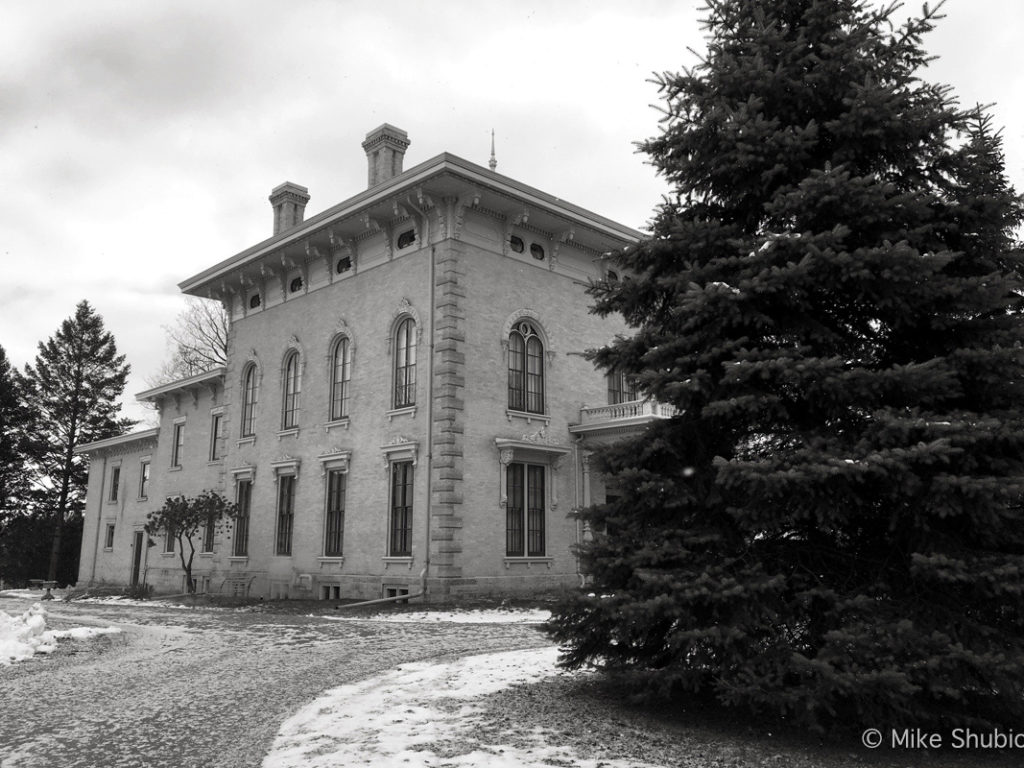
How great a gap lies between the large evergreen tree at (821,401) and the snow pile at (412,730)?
1.09 m

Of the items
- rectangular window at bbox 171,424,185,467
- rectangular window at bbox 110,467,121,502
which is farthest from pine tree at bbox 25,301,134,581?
rectangular window at bbox 171,424,185,467

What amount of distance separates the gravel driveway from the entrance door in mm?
19576

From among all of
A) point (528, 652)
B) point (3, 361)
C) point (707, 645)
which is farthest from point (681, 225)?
point (3, 361)

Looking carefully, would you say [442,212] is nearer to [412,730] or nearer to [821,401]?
[821,401]

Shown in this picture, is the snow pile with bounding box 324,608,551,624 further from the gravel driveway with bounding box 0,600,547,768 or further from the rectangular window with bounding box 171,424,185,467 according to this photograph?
the rectangular window with bounding box 171,424,185,467

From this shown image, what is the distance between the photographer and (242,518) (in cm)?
2633

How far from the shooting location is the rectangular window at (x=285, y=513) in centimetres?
2422

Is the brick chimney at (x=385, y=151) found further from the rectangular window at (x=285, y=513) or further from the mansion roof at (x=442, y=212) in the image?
the rectangular window at (x=285, y=513)

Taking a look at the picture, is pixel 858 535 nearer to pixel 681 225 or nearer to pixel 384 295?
pixel 681 225

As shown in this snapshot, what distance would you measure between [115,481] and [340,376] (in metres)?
18.8

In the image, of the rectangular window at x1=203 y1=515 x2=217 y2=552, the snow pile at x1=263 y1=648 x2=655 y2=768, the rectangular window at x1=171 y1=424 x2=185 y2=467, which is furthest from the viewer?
the rectangular window at x1=171 y1=424 x2=185 y2=467

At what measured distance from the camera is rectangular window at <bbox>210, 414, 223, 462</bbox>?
2970cm

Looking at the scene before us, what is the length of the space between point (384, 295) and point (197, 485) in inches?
500

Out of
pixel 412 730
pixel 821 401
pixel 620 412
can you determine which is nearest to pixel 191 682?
pixel 412 730
